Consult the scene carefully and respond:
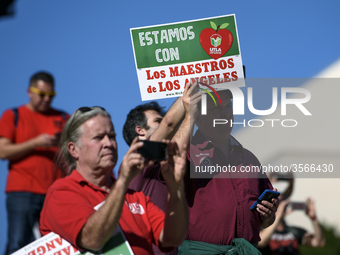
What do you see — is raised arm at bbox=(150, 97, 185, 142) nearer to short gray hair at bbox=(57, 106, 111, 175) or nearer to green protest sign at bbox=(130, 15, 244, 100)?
green protest sign at bbox=(130, 15, 244, 100)

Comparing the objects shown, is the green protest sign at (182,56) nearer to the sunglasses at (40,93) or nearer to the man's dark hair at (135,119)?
the man's dark hair at (135,119)

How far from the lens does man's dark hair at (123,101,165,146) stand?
11.9 feet

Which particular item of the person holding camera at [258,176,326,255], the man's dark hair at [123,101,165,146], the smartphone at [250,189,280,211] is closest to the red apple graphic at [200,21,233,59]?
the man's dark hair at [123,101,165,146]

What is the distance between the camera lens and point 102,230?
2.01m

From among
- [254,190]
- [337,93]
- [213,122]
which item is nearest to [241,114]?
[213,122]

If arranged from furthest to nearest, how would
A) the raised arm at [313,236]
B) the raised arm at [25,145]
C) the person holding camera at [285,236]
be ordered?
1. the raised arm at [313,236]
2. the person holding camera at [285,236]
3. the raised arm at [25,145]

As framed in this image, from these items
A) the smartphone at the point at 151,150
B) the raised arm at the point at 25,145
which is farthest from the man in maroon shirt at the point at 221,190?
the raised arm at the point at 25,145

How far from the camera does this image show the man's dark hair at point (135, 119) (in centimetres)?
363

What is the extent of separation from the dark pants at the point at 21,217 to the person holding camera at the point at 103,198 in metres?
1.62

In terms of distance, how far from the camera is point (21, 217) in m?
3.90

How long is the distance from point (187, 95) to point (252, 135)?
837mm

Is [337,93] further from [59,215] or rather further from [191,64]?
[59,215]

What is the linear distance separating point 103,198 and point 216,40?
4.71ft

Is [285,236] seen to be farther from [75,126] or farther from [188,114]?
[75,126]
